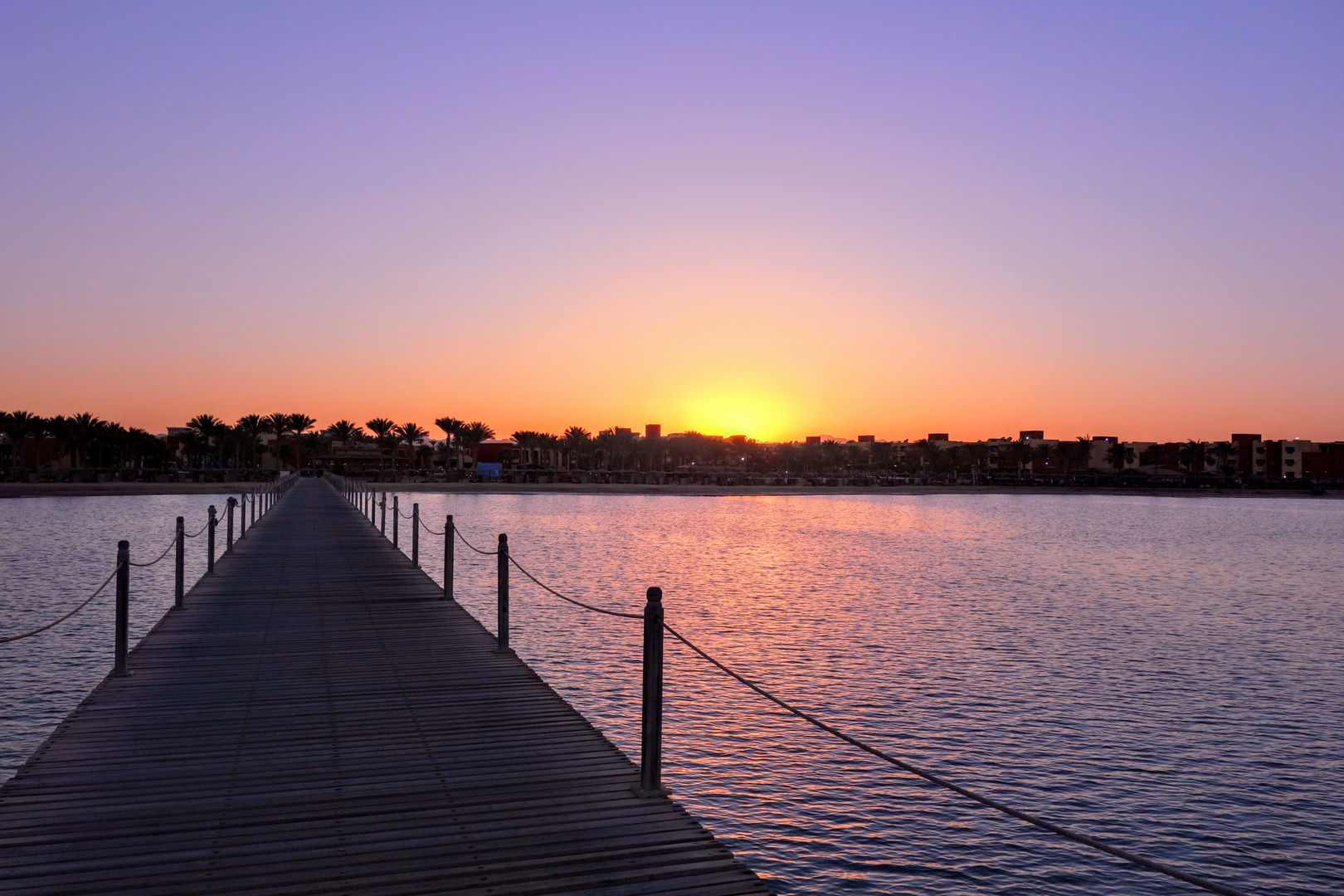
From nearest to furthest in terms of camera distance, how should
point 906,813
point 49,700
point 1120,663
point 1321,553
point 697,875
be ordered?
point 697,875
point 906,813
point 49,700
point 1120,663
point 1321,553

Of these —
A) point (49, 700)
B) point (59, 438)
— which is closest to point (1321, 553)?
point (49, 700)

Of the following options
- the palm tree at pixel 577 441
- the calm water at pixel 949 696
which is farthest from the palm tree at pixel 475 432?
the calm water at pixel 949 696

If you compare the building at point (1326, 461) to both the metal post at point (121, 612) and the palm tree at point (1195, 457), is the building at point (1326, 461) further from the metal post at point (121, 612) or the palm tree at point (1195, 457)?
the metal post at point (121, 612)

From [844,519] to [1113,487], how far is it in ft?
397

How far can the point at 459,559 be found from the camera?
35594 mm

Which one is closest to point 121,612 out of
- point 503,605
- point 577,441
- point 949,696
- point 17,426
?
point 503,605

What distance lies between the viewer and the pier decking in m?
5.45

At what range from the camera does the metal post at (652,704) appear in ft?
22.8

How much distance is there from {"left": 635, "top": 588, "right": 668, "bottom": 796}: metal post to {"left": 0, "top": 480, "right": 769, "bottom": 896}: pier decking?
193 mm

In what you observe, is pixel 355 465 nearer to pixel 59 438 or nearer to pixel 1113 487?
pixel 59 438

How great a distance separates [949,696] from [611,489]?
12442 centimetres

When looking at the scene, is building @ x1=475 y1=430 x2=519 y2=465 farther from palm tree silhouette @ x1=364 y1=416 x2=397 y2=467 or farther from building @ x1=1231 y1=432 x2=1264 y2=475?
building @ x1=1231 y1=432 x2=1264 y2=475

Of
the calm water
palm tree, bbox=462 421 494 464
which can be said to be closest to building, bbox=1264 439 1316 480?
palm tree, bbox=462 421 494 464

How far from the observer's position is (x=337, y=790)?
22.7 ft
